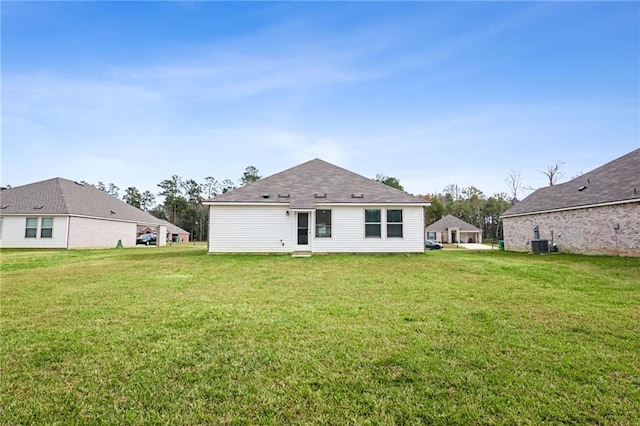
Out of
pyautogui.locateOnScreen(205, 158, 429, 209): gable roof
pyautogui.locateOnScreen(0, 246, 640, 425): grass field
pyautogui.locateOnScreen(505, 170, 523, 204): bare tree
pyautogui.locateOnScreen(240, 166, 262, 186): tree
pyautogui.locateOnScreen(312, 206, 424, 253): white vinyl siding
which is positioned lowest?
pyautogui.locateOnScreen(0, 246, 640, 425): grass field

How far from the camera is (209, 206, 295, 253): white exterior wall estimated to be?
1461 centimetres

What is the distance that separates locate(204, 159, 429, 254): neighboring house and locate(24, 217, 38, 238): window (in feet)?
48.6

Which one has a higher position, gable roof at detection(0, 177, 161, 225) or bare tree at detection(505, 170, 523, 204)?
bare tree at detection(505, 170, 523, 204)

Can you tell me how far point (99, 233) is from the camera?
2317 centimetres

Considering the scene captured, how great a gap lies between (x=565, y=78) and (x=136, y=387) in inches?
709

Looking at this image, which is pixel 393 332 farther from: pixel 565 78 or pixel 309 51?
pixel 565 78

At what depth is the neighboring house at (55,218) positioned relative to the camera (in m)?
20.1

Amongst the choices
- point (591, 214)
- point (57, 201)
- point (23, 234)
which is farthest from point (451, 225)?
point (23, 234)

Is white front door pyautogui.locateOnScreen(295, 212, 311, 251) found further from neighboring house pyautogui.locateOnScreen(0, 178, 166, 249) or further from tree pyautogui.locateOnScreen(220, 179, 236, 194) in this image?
tree pyautogui.locateOnScreen(220, 179, 236, 194)

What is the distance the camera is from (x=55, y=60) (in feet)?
35.8

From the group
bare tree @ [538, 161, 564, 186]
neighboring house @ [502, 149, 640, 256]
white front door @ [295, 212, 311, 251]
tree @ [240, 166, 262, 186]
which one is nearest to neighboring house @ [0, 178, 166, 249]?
white front door @ [295, 212, 311, 251]

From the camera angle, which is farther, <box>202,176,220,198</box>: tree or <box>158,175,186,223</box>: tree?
<box>202,176,220,198</box>: tree

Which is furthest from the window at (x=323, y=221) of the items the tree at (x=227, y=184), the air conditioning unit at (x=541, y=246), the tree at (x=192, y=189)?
the tree at (x=192, y=189)

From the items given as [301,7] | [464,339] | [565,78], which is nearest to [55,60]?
[301,7]
